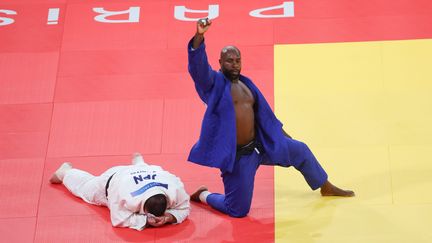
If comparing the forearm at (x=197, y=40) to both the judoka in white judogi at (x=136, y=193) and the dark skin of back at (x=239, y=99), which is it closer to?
the dark skin of back at (x=239, y=99)

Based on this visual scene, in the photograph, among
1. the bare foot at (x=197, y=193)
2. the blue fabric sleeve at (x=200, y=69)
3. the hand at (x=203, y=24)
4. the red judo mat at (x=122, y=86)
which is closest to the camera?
the hand at (x=203, y=24)

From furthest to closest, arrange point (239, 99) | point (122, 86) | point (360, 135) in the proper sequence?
1. point (122, 86)
2. point (360, 135)
3. point (239, 99)

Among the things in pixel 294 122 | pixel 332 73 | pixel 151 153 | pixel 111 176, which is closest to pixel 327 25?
pixel 332 73

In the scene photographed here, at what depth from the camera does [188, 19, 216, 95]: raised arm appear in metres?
5.90

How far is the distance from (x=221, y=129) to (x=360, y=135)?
1507mm

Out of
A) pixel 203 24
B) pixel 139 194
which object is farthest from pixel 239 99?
pixel 139 194

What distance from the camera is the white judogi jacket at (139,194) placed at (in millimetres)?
6371

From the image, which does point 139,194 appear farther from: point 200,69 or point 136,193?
point 200,69

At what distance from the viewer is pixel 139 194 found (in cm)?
636

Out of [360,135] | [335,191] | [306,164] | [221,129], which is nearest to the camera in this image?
[221,129]

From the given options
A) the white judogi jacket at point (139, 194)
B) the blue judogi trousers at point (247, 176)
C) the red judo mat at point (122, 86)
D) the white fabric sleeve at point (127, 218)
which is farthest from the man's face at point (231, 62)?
the white fabric sleeve at point (127, 218)

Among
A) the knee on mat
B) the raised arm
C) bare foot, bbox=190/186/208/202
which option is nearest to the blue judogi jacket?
the raised arm

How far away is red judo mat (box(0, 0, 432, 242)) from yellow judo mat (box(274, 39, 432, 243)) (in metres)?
0.17

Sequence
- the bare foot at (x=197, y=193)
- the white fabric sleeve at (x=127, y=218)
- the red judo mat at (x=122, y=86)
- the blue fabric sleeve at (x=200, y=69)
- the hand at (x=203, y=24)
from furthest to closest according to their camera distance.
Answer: the bare foot at (x=197, y=193) → the red judo mat at (x=122, y=86) → the white fabric sleeve at (x=127, y=218) → the blue fabric sleeve at (x=200, y=69) → the hand at (x=203, y=24)
